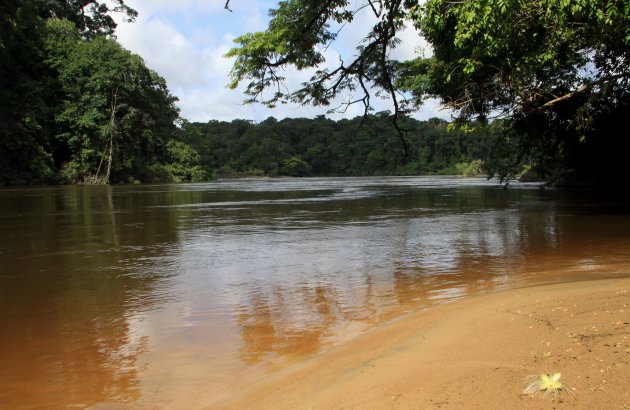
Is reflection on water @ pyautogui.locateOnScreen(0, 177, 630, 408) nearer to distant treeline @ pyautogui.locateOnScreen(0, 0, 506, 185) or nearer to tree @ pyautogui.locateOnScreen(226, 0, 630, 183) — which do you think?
tree @ pyautogui.locateOnScreen(226, 0, 630, 183)

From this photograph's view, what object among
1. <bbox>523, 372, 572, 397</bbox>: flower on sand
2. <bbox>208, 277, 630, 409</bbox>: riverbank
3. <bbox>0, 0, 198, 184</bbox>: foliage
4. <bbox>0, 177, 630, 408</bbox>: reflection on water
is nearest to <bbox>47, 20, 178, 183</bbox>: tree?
<bbox>0, 0, 198, 184</bbox>: foliage

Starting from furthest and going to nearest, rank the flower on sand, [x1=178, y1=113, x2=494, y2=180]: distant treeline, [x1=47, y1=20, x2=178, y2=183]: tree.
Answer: [x1=178, y1=113, x2=494, y2=180]: distant treeline, [x1=47, y1=20, x2=178, y2=183]: tree, the flower on sand

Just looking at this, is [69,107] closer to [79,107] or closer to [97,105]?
[79,107]

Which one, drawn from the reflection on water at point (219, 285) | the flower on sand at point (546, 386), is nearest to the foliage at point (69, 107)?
the reflection on water at point (219, 285)

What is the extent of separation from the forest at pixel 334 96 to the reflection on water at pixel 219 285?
3.02 metres

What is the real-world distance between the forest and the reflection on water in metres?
3.02

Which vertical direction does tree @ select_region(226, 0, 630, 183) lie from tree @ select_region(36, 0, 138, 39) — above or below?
below

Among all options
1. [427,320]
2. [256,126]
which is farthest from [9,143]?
[256,126]

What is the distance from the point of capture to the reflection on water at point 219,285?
12.2 feet

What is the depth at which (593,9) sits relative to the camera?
6.85 metres

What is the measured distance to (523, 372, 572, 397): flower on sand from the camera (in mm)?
2521

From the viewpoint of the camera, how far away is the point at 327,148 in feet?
344

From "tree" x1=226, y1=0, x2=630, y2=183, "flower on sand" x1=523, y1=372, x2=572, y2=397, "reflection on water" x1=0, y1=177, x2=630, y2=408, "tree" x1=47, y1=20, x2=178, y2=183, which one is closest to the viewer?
"flower on sand" x1=523, y1=372, x2=572, y2=397

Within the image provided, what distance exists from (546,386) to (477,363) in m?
0.57
